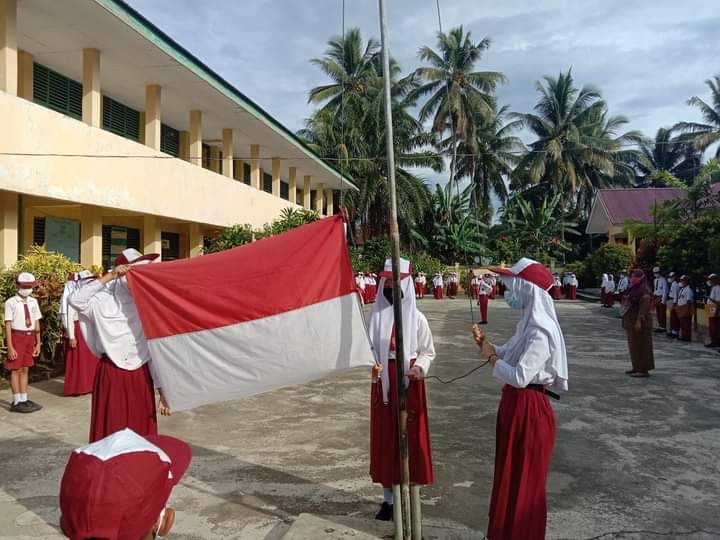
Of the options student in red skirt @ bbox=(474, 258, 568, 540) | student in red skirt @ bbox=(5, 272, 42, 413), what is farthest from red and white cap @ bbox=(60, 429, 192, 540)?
student in red skirt @ bbox=(5, 272, 42, 413)

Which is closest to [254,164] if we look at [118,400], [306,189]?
[306,189]

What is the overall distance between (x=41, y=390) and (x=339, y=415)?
4.40m

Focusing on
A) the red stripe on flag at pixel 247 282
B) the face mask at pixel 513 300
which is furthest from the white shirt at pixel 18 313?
the face mask at pixel 513 300

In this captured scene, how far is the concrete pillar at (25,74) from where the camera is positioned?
1092cm

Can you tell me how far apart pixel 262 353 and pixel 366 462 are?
2006 mm

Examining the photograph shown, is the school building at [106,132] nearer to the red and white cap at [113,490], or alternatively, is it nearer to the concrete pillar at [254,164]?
the concrete pillar at [254,164]

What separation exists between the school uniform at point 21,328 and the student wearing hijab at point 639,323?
824cm

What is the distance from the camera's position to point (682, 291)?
12.9 metres

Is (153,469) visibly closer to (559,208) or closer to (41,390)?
(41,390)

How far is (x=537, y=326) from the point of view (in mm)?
3184

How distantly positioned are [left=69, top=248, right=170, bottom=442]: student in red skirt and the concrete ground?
0.75 m

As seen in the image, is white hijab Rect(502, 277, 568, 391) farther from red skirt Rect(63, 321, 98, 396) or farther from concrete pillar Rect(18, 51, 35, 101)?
concrete pillar Rect(18, 51, 35, 101)

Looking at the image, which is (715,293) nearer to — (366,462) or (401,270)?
(366,462)

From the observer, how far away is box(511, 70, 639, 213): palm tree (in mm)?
36000
